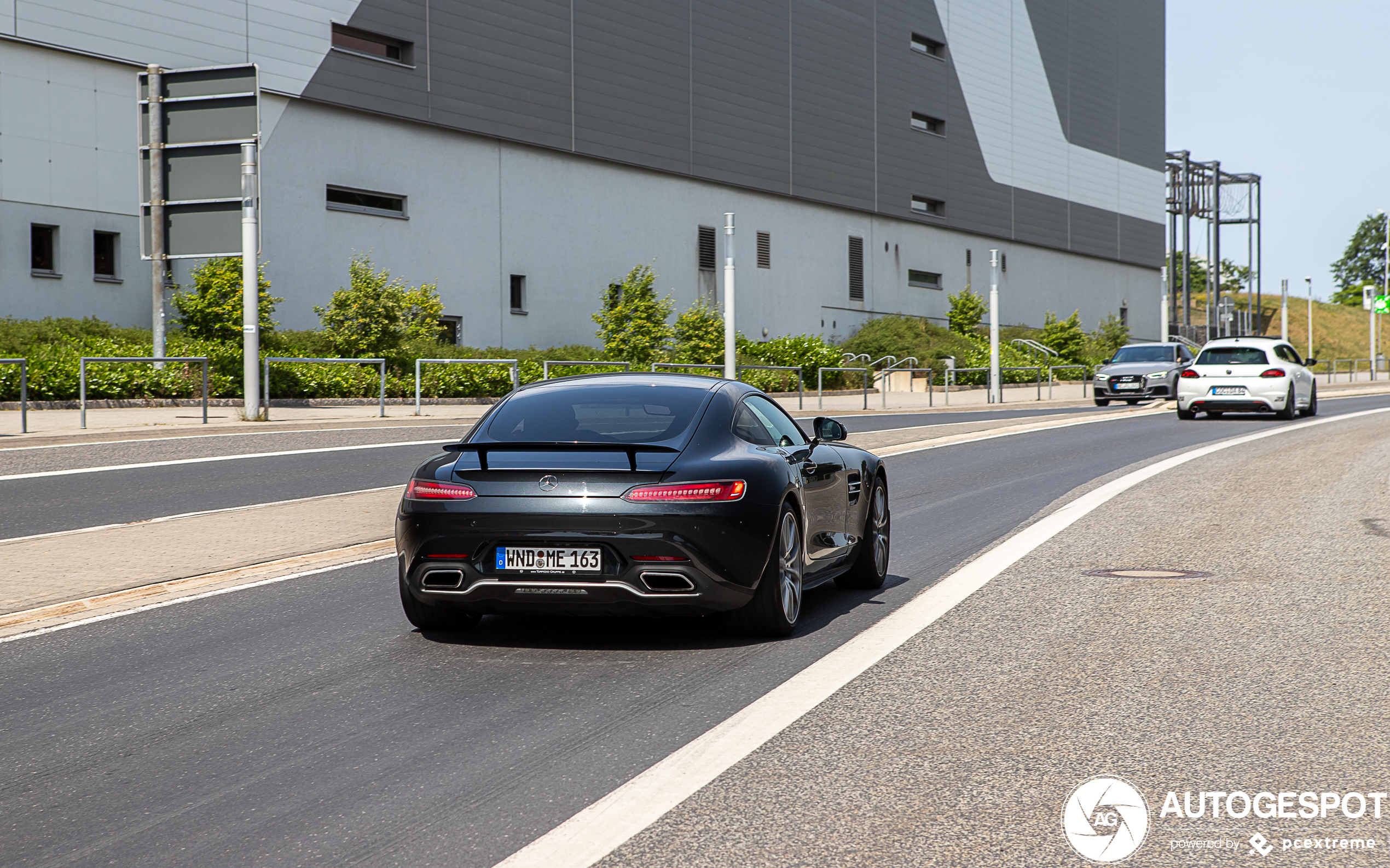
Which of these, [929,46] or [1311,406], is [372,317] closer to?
[1311,406]

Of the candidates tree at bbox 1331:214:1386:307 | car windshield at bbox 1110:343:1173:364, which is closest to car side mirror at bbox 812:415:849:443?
car windshield at bbox 1110:343:1173:364

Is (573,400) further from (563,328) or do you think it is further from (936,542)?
(563,328)

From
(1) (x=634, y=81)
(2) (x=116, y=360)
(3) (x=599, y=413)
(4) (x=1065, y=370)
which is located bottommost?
(3) (x=599, y=413)

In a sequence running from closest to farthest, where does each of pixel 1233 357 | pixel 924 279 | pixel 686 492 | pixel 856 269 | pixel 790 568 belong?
pixel 686 492 → pixel 790 568 → pixel 1233 357 → pixel 856 269 → pixel 924 279

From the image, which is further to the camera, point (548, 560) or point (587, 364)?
point (587, 364)

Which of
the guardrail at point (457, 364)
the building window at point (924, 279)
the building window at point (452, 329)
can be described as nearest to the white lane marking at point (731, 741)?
the guardrail at point (457, 364)

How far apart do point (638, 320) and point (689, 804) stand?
3578 cm

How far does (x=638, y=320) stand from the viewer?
3991 centimetres

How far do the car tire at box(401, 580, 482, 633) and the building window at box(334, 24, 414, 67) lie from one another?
31.6 m

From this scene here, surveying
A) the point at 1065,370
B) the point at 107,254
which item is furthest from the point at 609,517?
the point at 1065,370

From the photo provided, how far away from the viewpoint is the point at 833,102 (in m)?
54.5

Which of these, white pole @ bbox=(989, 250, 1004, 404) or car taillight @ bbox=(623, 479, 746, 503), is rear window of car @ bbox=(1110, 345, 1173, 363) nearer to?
white pole @ bbox=(989, 250, 1004, 404)

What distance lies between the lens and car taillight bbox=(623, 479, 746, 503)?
6.73 metres

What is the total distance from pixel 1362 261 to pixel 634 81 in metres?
140
